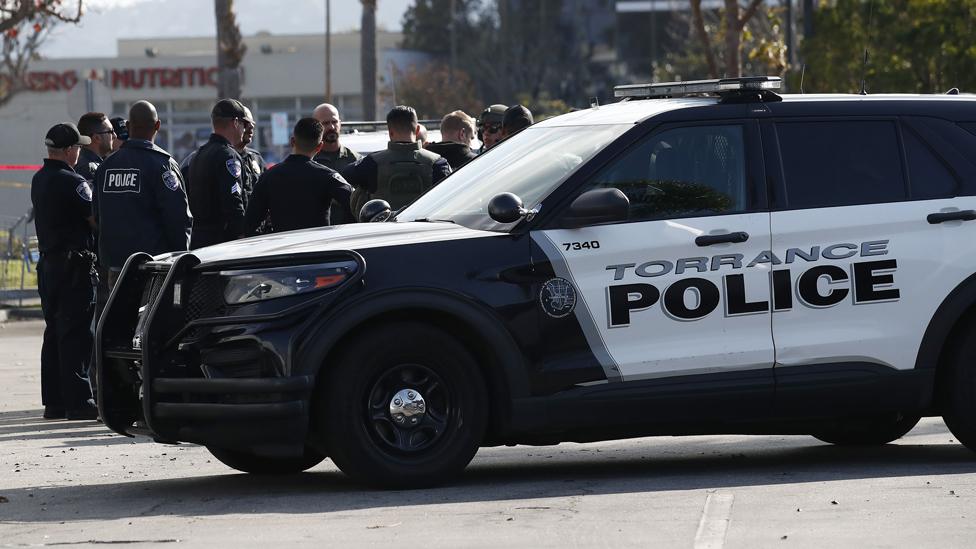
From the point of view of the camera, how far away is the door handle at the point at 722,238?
25.9ft

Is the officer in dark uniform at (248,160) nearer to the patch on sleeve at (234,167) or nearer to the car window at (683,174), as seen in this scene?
the patch on sleeve at (234,167)

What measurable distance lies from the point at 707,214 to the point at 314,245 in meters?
1.75

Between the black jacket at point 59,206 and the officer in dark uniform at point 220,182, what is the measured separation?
0.87m

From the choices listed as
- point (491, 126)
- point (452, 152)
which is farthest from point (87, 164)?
point (491, 126)

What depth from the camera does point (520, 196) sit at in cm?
800

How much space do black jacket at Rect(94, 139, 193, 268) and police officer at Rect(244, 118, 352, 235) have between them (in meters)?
0.47

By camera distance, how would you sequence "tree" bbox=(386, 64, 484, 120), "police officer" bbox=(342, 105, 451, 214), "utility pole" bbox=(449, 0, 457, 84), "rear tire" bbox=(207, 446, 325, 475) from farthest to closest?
"utility pole" bbox=(449, 0, 457, 84)
"tree" bbox=(386, 64, 484, 120)
"police officer" bbox=(342, 105, 451, 214)
"rear tire" bbox=(207, 446, 325, 475)

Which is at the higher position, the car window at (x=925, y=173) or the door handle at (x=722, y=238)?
the car window at (x=925, y=173)

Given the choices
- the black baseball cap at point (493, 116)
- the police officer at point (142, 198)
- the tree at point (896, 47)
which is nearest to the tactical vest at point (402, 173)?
the police officer at point (142, 198)

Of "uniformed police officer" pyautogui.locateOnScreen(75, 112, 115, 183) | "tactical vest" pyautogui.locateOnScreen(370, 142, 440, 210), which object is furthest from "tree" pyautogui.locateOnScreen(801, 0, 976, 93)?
"tactical vest" pyautogui.locateOnScreen(370, 142, 440, 210)

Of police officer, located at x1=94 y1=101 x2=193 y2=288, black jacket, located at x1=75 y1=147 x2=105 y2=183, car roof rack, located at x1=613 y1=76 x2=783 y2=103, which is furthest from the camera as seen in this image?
black jacket, located at x1=75 y1=147 x2=105 y2=183

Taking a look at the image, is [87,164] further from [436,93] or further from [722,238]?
[436,93]

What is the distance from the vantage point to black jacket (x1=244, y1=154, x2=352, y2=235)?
1054 centimetres

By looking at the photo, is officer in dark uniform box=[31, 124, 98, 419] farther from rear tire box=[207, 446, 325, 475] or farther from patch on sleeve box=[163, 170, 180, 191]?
rear tire box=[207, 446, 325, 475]
